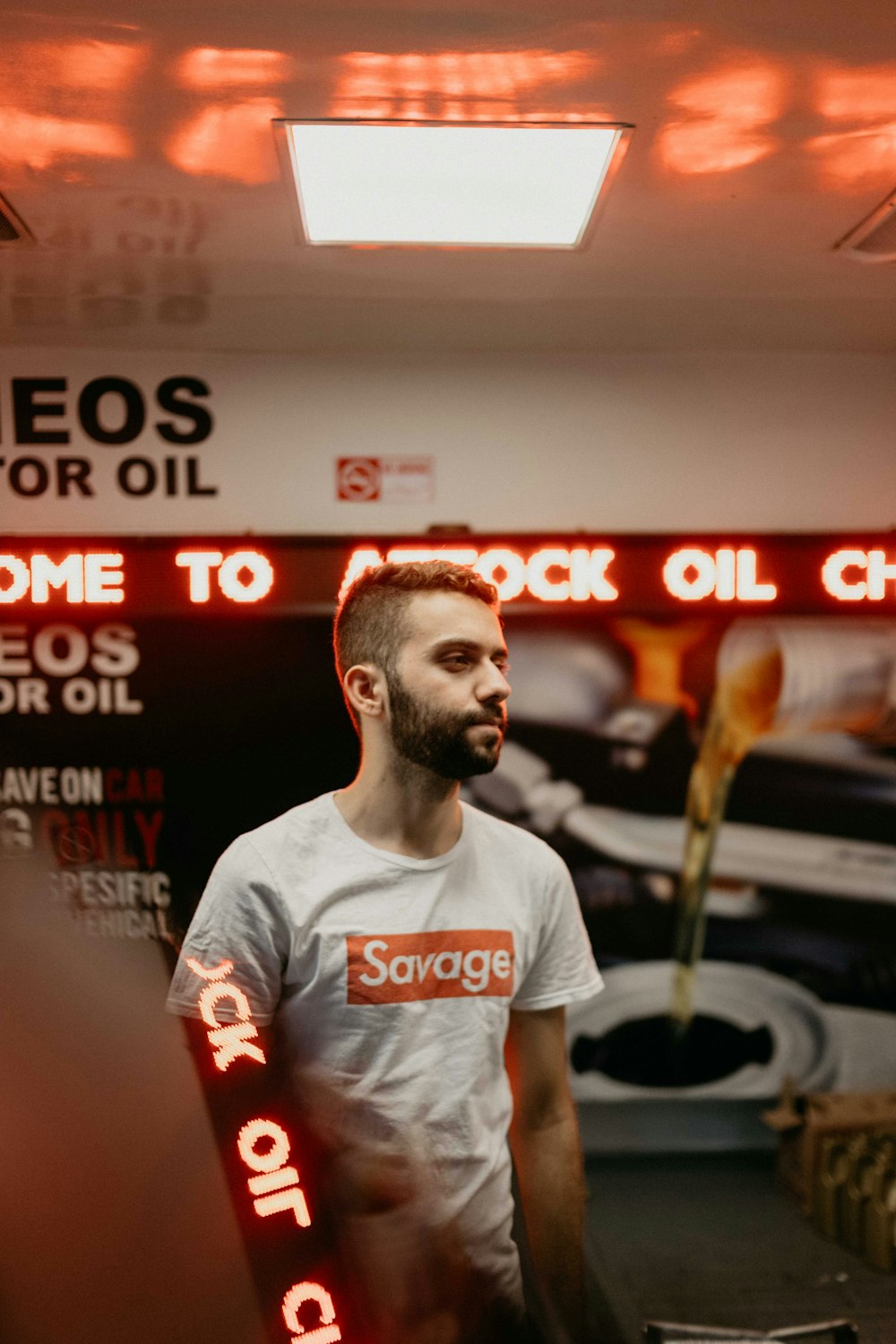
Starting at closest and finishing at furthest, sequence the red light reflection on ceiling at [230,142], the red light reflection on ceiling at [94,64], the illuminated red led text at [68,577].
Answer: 1. the red light reflection on ceiling at [94,64]
2. the red light reflection on ceiling at [230,142]
3. the illuminated red led text at [68,577]

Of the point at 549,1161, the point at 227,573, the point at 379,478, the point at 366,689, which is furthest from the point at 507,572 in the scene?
the point at 549,1161

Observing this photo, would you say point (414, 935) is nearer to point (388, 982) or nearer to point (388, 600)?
point (388, 982)

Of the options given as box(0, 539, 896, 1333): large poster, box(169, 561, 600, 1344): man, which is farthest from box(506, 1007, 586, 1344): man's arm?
box(0, 539, 896, 1333): large poster

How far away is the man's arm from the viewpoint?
1.44 meters

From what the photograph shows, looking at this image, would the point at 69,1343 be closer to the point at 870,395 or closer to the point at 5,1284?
the point at 5,1284

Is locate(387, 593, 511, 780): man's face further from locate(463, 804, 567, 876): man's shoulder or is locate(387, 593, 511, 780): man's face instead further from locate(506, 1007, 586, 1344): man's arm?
locate(506, 1007, 586, 1344): man's arm

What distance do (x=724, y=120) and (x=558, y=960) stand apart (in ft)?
4.46

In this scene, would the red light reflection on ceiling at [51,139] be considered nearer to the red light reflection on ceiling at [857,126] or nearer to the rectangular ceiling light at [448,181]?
the rectangular ceiling light at [448,181]

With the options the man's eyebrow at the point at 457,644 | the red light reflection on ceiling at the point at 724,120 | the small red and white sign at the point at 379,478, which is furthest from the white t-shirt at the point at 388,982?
the small red and white sign at the point at 379,478

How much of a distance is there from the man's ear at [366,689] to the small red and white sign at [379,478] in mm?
1269

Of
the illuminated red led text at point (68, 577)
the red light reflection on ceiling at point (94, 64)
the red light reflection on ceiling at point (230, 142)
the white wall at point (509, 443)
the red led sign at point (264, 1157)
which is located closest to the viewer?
the red led sign at point (264, 1157)

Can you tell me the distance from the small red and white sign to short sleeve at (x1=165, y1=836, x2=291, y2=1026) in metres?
1.42

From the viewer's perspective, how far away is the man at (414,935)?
131 cm

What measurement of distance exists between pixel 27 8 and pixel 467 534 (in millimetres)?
1071
